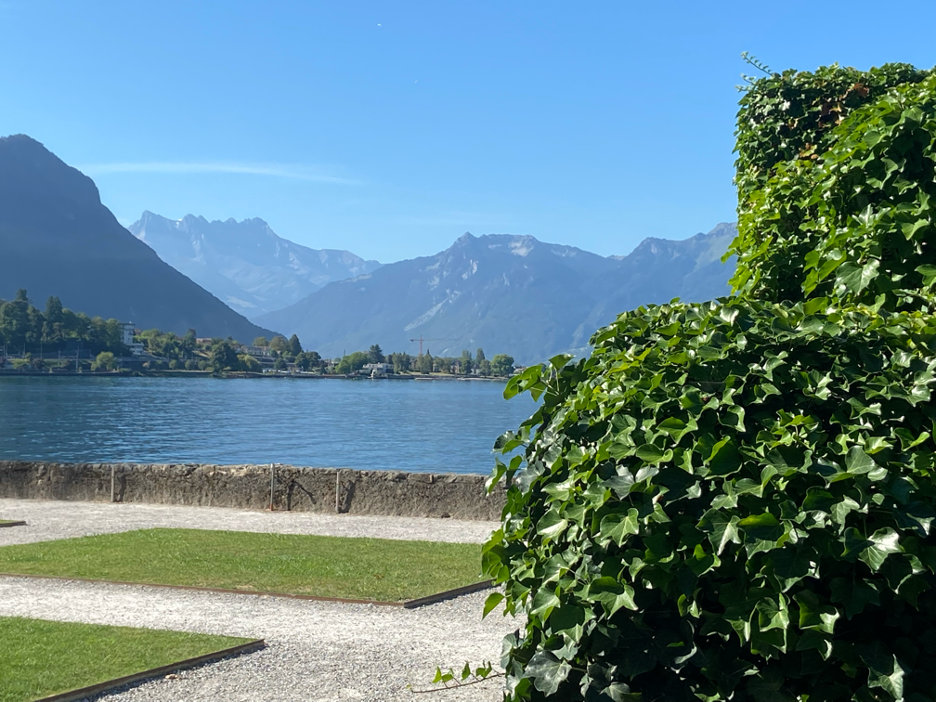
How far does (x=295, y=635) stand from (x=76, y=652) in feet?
4.96

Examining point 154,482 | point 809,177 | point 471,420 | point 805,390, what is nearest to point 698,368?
point 805,390

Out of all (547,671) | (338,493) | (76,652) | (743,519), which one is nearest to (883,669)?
(743,519)

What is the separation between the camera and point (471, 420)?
354 feet

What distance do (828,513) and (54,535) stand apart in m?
11.4

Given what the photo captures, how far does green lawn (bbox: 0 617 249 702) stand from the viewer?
538 centimetres

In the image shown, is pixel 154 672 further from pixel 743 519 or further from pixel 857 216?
pixel 857 216

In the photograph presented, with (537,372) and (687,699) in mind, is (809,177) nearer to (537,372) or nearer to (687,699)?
(537,372)

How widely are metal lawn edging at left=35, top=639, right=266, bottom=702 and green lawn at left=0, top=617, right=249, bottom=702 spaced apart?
58 millimetres

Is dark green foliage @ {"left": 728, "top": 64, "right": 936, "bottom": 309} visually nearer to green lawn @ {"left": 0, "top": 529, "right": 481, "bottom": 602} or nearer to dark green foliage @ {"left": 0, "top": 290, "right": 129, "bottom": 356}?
green lawn @ {"left": 0, "top": 529, "right": 481, "bottom": 602}

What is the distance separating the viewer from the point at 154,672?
564 centimetres

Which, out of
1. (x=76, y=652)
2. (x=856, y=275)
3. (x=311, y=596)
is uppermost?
(x=856, y=275)

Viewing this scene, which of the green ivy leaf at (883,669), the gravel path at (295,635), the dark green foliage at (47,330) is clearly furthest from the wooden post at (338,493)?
the dark green foliage at (47,330)

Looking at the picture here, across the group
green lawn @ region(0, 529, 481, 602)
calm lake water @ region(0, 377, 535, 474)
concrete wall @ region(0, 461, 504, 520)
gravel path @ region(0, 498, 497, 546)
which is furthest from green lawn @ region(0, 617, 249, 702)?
calm lake water @ region(0, 377, 535, 474)

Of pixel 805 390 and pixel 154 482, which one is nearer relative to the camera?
pixel 805 390
